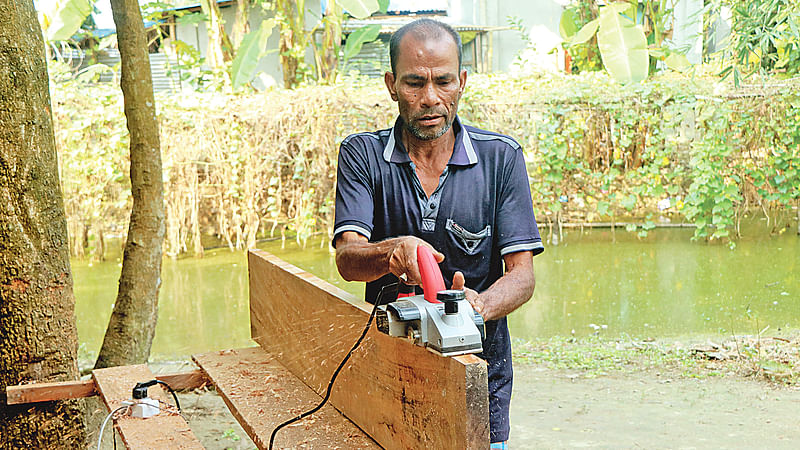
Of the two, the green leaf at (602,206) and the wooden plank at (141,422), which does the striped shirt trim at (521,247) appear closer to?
the wooden plank at (141,422)

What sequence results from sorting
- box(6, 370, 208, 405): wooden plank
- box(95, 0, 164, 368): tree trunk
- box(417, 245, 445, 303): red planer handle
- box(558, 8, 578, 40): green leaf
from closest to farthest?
1. box(417, 245, 445, 303): red planer handle
2. box(6, 370, 208, 405): wooden plank
3. box(95, 0, 164, 368): tree trunk
4. box(558, 8, 578, 40): green leaf

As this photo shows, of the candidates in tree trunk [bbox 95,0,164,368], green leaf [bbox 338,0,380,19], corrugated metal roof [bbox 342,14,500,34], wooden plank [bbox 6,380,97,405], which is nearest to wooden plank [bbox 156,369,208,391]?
wooden plank [bbox 6,380,97,405]

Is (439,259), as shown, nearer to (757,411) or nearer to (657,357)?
(757,411)

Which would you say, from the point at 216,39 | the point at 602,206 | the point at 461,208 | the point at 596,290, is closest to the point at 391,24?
the point at 216,39

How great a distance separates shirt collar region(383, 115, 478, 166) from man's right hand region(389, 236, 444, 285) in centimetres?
46

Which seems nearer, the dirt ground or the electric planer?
the electric planer

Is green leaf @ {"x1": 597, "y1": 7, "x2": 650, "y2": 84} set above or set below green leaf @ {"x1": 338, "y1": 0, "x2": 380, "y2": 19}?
below

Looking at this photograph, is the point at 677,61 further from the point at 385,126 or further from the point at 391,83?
the point at 391,83

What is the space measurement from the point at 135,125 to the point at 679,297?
522 centimetres

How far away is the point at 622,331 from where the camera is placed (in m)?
6.28

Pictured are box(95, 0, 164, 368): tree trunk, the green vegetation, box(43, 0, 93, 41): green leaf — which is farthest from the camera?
box(43, 0, 93, 41): green leaf

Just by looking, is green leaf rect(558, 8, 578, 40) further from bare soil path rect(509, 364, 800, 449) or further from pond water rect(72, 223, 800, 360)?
bare soil path rect(509, 364, 800, 449)

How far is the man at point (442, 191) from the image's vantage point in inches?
88.1

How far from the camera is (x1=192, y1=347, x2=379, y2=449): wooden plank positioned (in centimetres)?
212
